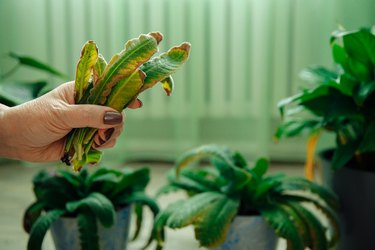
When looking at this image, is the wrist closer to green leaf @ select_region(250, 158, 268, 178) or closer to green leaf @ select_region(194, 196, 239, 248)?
green leaf @ select_region(194, 196, 239, 248)

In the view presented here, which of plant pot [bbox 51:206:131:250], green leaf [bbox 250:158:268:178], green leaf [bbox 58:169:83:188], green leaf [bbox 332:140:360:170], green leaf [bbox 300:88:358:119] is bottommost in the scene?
plant pot [bbox 51:206:131:250]

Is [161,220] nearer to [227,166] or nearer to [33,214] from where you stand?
[227,166]

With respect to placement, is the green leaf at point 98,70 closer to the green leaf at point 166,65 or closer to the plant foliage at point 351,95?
the green leaf at point 166,65

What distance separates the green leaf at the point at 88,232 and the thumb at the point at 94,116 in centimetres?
49

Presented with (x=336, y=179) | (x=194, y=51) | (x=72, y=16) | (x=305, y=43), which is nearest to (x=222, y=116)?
(x=194, y=51)

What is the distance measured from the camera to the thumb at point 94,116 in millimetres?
643

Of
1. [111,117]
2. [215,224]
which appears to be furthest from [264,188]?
[111,117]

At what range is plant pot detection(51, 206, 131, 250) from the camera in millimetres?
1186

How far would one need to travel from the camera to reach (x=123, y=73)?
0.61 meters

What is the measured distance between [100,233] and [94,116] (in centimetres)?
63

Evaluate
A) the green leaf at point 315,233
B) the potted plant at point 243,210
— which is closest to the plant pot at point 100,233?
the potted plant at point 243,210

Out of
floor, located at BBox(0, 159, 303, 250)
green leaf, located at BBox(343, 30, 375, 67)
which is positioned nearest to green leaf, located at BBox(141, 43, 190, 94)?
green leaf, located at BBox(343, 30, 375, 67)

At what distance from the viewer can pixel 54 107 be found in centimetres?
69

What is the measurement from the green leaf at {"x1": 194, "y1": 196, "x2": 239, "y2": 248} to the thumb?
499mm
